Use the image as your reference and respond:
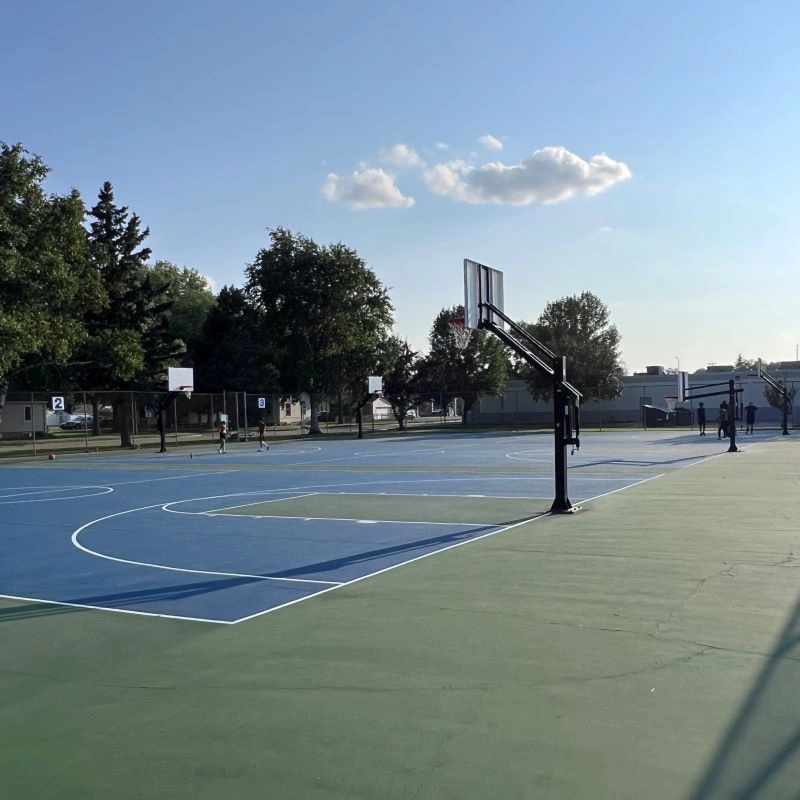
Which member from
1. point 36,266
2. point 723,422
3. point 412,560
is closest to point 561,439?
point 412,560

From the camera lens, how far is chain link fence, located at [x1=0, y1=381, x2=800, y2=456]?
4450cm

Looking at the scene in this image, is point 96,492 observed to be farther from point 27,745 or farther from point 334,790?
point 334,790

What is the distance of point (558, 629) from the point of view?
7336 millimetres

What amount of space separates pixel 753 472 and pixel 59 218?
119 feet

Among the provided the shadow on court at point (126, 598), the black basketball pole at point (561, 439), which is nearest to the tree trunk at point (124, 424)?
the black basketball pole at point (561, 439)

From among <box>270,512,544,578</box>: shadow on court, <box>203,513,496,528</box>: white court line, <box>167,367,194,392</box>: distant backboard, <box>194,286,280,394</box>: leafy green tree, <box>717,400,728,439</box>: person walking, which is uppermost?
<box>194,286,280,394</box>: leafy green tree

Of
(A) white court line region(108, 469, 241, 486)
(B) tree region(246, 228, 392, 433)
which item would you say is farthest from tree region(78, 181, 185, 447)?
(A) white court line region(108, 469, 241, 486)

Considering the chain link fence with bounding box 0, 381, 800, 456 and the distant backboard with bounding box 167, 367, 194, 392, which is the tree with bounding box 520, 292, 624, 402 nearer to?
the chain link fence with bounding box 0, 381, 800, 456

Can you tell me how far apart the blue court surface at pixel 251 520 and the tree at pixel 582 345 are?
3287 cm

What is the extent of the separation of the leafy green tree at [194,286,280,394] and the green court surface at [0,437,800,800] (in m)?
59.8

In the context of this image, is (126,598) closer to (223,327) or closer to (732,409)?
(732,409)

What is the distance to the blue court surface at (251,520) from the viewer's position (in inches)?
391

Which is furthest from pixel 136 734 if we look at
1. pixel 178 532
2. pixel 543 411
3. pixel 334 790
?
pixel 543 411

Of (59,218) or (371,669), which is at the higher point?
(59,218)
